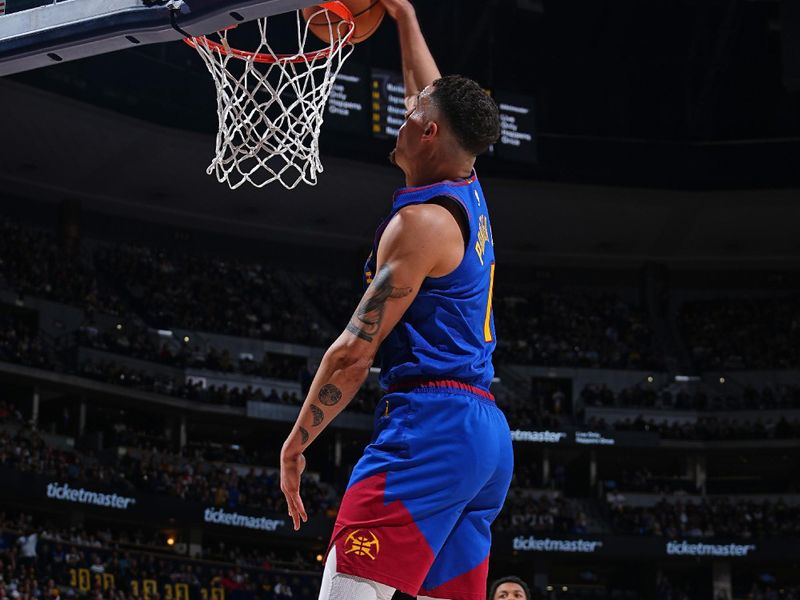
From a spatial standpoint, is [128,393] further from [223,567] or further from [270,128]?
[270,128]

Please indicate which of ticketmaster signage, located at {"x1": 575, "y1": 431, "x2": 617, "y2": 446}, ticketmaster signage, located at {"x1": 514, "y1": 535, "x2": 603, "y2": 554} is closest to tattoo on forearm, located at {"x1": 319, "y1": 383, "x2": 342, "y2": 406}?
ticketmaster signage, located at {"x1": 514, "y1": 535, "x2": 603, "y2": 554}

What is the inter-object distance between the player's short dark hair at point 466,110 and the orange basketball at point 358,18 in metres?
1.59

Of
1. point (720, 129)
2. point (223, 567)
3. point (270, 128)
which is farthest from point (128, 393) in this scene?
point (270, 128)

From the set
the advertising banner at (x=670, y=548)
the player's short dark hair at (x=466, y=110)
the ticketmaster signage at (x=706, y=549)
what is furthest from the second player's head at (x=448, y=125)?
the ticketmaster signage at (x=706, y=549)

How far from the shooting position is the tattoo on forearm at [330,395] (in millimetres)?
3188

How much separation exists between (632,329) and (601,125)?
24.8ft

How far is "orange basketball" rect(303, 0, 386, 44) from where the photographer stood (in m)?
5.04

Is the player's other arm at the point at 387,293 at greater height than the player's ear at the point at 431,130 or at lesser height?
lesser

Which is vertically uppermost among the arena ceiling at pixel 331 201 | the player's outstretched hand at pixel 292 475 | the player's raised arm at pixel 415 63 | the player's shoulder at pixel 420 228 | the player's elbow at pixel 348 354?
the arena ceiling at pixel 331 201

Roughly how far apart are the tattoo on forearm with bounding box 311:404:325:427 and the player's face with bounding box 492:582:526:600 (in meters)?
2.56

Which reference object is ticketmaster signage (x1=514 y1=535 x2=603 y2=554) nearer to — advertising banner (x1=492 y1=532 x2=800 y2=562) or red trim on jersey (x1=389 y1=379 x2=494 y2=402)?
advertising banner (x1=492 y1=532 x2=800 y2=562)

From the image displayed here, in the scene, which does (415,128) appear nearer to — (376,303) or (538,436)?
(376,303)

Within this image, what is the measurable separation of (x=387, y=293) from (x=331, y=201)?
31955 millimetres

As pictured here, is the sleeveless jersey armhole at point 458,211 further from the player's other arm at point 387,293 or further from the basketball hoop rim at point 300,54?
the basketball hoop rim at point 300,54
